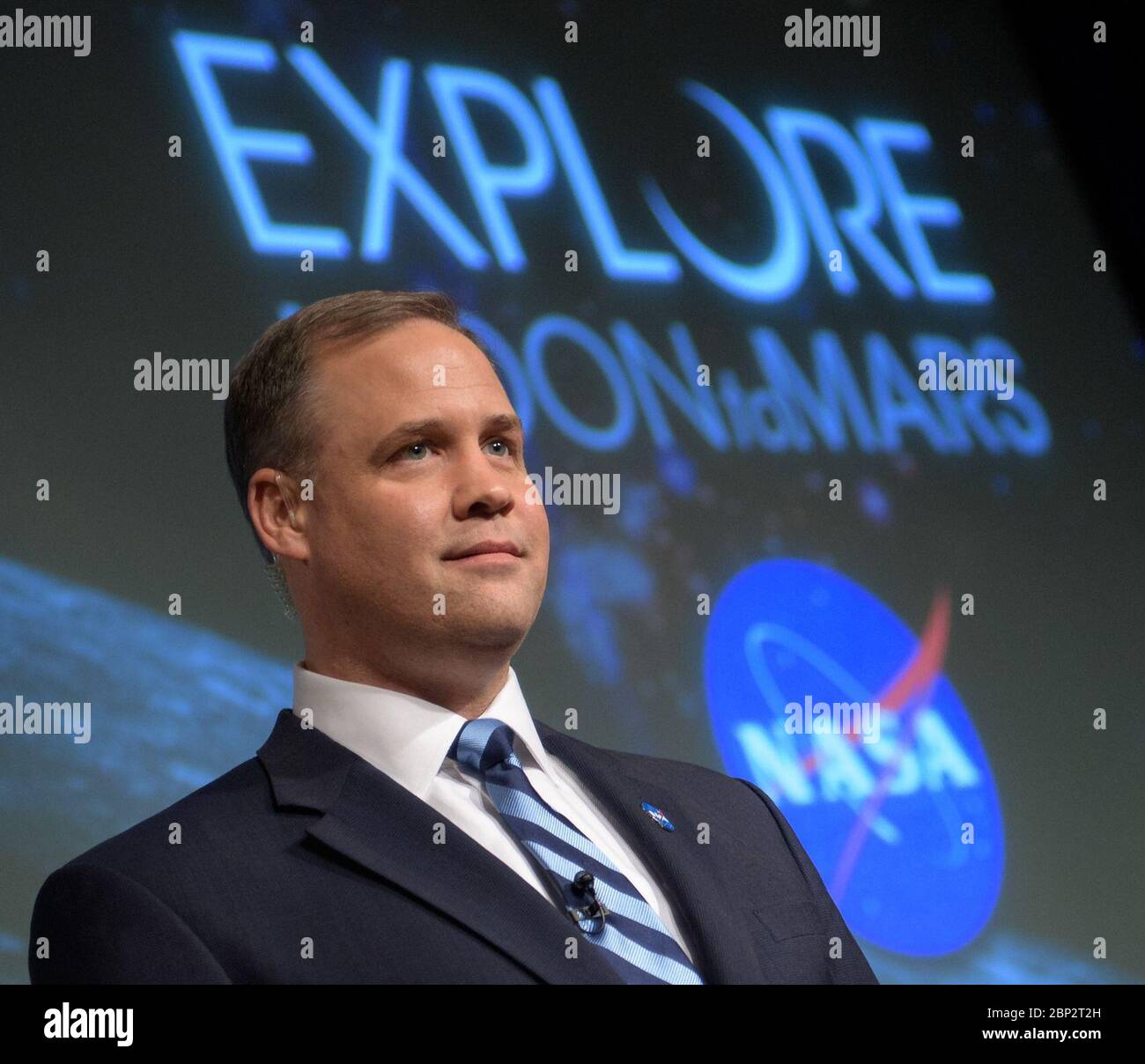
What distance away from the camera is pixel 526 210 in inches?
144

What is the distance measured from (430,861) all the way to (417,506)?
1.50 feet

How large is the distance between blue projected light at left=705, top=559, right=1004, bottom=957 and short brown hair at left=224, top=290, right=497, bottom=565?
175cm

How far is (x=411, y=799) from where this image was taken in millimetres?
1761

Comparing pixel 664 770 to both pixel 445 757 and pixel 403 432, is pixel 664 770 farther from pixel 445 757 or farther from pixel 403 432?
pixel 403 432

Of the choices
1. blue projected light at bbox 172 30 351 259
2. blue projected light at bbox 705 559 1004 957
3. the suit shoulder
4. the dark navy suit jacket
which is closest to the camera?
the dark navy suit jacket

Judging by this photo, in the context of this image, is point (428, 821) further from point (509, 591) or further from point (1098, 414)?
point (1098, 414)

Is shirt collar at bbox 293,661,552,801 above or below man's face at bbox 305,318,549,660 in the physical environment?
below

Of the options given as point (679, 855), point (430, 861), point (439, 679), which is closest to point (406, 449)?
point (439, 679)

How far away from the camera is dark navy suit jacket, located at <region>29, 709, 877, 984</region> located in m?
1.60

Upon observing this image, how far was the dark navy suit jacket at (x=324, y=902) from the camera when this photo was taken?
5.26 feet

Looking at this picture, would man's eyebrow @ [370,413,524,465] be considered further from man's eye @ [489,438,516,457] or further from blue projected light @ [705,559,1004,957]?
blue projected light @ [705,559,1004,957]

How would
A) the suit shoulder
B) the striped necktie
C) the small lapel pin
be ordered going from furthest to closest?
1. the suit shoulder
2. the small lapel pin
3. the striped necktie

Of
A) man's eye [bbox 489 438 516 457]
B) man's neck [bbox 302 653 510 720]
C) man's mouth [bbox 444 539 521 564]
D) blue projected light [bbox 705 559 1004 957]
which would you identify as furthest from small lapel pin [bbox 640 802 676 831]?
blue projected light [bbox 705 559 1004 957]

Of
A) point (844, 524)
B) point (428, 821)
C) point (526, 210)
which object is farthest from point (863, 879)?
point (428, 821)
